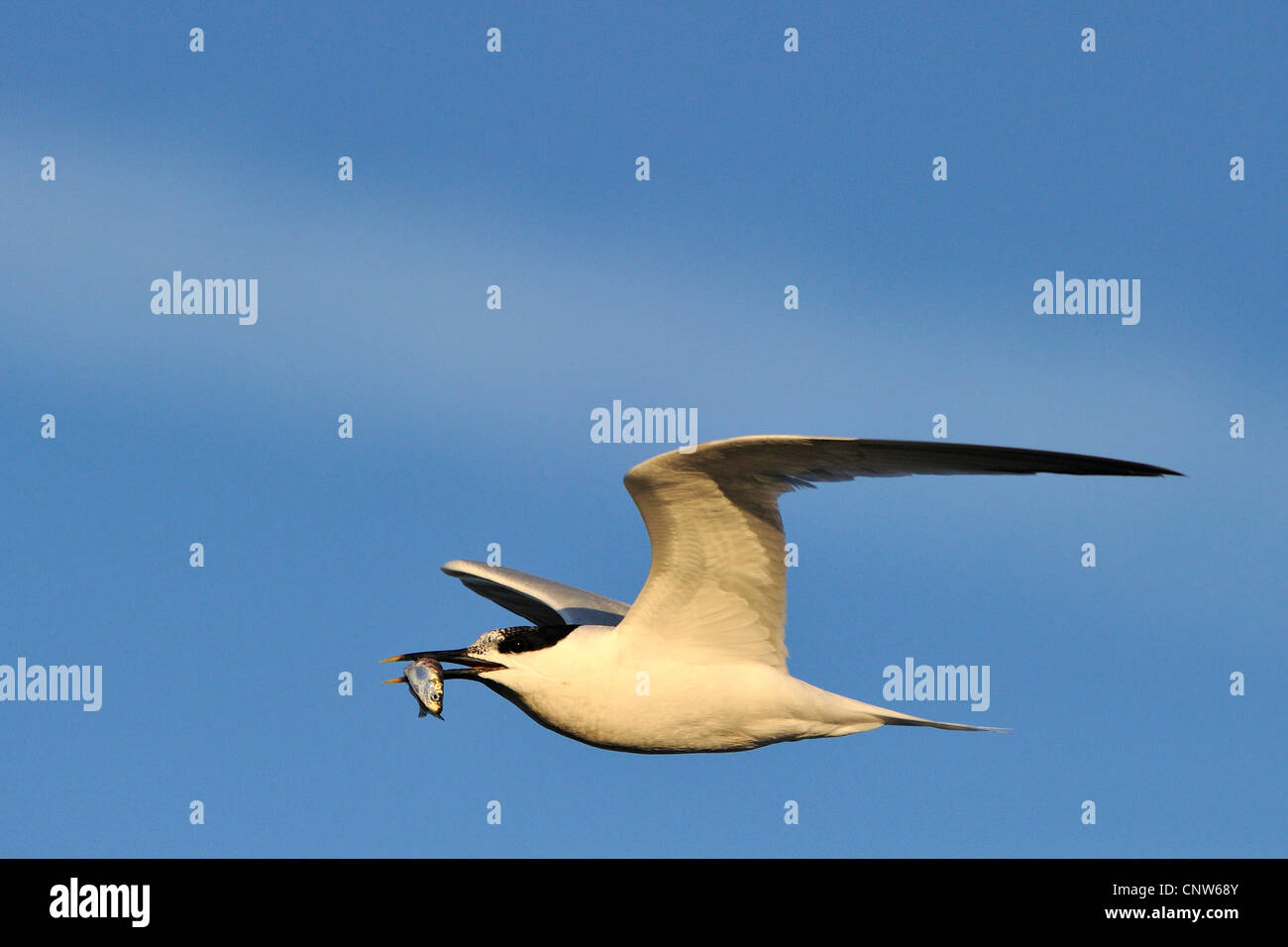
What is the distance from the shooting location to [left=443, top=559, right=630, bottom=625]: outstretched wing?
12.9 m

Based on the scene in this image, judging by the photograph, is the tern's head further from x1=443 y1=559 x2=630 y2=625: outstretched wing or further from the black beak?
x1=443 y1=559 x2=630 y2=625: outstretched wing

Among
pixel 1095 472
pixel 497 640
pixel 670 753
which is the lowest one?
pixel 670 753

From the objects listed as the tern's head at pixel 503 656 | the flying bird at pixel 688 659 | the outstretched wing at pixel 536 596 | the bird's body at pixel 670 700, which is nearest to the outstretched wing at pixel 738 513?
the flying bird at pixel 688 659

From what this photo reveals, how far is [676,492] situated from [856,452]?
4.60 ft

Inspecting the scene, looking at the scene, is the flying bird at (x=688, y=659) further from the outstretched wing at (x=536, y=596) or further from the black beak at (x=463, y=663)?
the outstretched wing at (x=536, y=596)

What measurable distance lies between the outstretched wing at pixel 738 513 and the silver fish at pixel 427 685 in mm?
1448

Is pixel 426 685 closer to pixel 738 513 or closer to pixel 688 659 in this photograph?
pixel 688 659

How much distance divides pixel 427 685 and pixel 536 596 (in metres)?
2.65

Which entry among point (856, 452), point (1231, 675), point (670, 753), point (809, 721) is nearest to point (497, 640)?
point (670, 753)

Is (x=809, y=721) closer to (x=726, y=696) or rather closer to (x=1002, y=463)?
(x=726, y=696)

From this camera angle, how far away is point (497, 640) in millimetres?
10789

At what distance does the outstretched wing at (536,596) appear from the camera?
12852 millimetres

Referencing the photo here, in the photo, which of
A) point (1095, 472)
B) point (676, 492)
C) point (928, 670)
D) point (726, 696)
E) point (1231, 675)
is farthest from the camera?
point (1231, 675)

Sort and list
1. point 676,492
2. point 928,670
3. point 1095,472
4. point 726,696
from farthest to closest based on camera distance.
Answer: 1. point 928,670
2. point 726,696
3. point 676,492
4. point 1095,472
